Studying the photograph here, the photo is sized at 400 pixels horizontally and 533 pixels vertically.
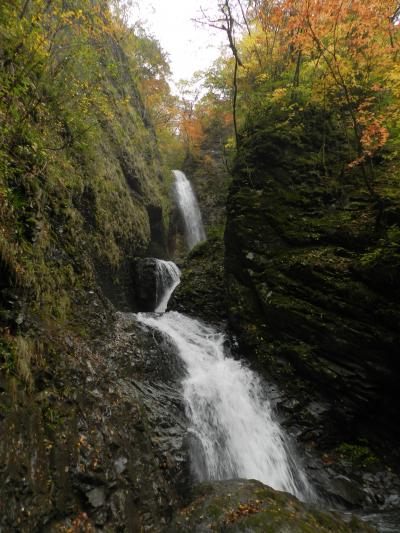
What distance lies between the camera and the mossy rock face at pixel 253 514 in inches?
136

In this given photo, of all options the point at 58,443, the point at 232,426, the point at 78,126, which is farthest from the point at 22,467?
the point at 78,126

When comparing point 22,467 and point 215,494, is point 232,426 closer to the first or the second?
point 215,494

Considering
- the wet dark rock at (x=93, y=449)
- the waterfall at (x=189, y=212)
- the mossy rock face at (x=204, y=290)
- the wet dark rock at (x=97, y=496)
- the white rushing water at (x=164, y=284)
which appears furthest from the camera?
the waterfall at (x=189, y=212)

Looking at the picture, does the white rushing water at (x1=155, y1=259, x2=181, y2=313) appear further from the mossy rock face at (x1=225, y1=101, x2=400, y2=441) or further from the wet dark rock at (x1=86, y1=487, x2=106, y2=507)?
the wet dark rock at (x1=86, y1=487, x2=106, y2=507)

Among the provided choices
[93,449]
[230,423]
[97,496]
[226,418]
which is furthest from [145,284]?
[97,496]

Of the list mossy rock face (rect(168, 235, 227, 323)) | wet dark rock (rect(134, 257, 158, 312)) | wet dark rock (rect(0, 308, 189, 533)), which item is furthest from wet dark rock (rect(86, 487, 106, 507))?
wet dark rock (rect(134, 257, 158, 312))

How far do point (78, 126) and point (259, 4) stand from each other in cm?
921

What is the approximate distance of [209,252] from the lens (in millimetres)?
12367

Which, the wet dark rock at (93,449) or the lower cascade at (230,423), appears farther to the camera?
the lower cascade at (230,423)

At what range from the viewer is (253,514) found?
3.58 metres

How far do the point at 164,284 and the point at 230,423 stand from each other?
679 centimetres

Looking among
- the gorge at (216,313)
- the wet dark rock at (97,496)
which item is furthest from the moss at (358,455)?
the wet dark rock at (97,496)

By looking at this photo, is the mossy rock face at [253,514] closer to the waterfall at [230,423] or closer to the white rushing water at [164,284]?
the waterfall at [230,423]

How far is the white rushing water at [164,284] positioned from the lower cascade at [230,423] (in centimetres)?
357
